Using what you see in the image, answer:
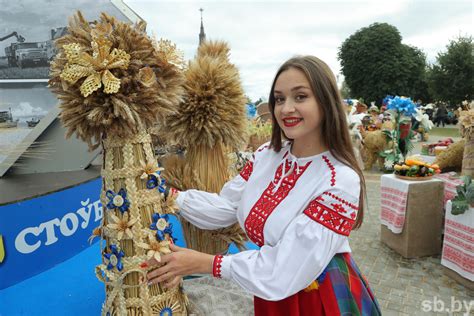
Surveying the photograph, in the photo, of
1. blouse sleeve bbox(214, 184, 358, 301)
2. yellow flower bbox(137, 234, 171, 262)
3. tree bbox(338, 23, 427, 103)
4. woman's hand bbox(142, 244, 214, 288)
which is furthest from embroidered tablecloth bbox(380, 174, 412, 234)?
tree bbox(338, 23, 427, 103)

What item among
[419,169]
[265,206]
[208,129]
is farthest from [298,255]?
[419,169]

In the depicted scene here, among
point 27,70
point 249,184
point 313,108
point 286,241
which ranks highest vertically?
point 27,70

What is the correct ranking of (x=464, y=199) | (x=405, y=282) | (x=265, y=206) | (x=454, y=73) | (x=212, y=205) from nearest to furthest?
A: (x=265, y=206), (x=212, y=205), (x=464, y=199), (x=405, y=282), (x=454, y=73)

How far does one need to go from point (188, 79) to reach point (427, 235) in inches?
139

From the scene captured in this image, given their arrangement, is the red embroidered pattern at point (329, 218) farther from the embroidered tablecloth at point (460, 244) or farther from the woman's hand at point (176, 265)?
the embroidered tablecloth at point (460, 244)

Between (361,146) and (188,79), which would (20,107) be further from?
(361,146)

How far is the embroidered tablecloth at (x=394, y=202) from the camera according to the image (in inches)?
151

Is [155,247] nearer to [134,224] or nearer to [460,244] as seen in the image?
[134,224]

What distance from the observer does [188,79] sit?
1500mm

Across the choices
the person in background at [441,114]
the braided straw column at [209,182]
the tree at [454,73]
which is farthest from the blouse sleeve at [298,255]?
A: the tree at [454,73]

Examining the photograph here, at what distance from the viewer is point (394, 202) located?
156 inches

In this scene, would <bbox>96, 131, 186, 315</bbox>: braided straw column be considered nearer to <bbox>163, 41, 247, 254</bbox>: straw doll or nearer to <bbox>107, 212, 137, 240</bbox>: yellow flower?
<bbox>107, 212, 137, 240</bbox>: yellow flower

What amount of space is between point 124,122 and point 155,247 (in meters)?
0.40

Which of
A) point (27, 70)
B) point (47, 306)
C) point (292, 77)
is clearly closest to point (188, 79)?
point (292, 77)
